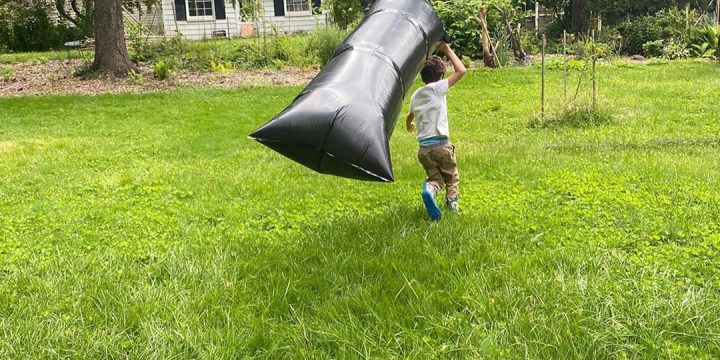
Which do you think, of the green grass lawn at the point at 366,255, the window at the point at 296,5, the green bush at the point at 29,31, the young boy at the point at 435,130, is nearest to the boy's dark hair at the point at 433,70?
the young boy at the point at 435,130

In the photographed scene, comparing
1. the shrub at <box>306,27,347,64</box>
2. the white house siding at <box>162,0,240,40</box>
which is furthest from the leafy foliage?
the shrub at <box>306,27,347,64</box>

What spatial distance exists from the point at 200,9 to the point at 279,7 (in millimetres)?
3574

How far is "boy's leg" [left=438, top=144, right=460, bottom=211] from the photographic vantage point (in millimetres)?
4492

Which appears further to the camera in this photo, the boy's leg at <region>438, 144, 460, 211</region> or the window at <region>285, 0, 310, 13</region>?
the window at <region>285, 0, 310, 13</region>

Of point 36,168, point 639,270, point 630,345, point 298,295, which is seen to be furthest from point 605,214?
point 36,168

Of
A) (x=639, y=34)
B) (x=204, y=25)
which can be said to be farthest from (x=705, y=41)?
(x=204, y=25)

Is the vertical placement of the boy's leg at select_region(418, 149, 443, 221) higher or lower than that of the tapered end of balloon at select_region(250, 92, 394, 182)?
lower

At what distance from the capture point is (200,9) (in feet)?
88.4

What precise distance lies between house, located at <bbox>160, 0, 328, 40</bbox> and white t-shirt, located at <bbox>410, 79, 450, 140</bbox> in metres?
22.8

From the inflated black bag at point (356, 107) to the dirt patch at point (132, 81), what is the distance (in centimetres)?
940

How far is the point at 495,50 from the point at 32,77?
11.8 m

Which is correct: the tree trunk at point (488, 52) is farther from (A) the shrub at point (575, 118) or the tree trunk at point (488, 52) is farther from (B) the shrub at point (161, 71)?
(B) the shrub at point (161, 71)

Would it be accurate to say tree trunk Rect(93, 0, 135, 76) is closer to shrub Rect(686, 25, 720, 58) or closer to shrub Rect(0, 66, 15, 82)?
shrub Rect(0, 66, 15, 82)

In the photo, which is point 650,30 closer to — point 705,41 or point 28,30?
point 705,41
